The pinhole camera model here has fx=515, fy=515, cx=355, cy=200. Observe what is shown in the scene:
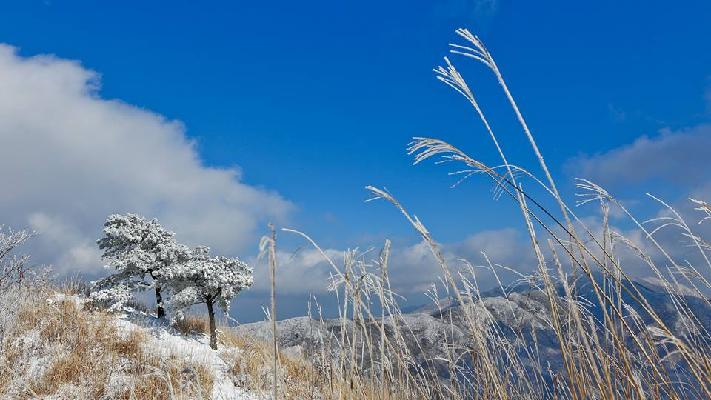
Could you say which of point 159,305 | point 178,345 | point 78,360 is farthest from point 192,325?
point 78,360

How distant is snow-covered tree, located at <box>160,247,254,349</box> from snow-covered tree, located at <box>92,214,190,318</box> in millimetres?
433

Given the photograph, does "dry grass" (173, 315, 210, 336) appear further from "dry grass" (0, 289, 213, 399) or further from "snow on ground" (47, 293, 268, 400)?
"dry grass" (0, 289, 213, 399)

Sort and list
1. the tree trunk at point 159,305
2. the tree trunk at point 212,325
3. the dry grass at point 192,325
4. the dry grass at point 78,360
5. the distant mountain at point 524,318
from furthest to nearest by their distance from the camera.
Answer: the tree trunk at point 159,305 < the dry grass at point 192,325 < the tree trunk at point 212,325 < the dry grass at point 78,360 < the distant mountain at point 524,318

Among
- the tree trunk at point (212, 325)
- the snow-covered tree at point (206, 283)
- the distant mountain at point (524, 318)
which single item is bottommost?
the distant mountain at point (524, 318)

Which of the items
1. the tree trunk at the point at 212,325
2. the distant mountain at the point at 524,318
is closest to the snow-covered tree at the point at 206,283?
the tree trunk at the point at 212,325

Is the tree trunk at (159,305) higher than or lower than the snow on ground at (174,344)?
higher

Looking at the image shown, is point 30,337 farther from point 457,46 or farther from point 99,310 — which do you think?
point 457,46

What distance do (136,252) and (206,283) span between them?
216cm

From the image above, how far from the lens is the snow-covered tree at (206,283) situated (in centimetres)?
1172

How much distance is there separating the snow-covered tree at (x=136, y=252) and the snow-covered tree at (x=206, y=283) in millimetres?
433

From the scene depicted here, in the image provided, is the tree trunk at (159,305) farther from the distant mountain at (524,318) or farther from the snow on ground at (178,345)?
the distant mountain at (524,318)

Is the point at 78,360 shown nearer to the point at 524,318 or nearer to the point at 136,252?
the point at 136,252

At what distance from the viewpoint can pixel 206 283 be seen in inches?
470

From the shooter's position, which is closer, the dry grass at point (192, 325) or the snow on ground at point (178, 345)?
the snow on ground at point (178, 345)
